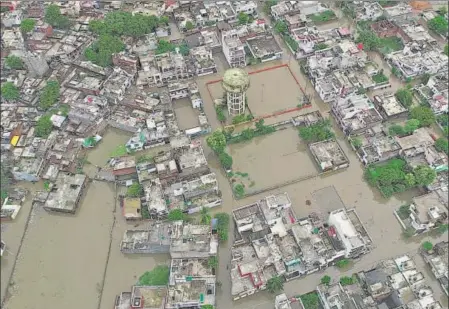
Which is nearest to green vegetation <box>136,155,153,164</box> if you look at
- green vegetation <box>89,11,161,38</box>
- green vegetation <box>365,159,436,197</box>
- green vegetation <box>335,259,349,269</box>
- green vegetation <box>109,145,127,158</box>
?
green vegetation <box>109,145,127,158</box>

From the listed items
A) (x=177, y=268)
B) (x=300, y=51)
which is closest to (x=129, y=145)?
(x=177, y=268)

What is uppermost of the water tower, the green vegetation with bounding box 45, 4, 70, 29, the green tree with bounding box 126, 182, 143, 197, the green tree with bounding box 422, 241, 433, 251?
the green vegetation with bounding box 45, 4, 70, 29

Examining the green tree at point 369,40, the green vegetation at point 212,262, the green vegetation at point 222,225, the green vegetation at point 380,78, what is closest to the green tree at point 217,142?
the green vegetation at point 222,225

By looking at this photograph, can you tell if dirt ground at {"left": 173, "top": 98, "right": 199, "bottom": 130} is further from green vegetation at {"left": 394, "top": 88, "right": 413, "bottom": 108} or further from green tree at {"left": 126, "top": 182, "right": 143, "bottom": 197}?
green vegetation at {"left": 394, "top": 88, "right": 413, "bottom": 108}

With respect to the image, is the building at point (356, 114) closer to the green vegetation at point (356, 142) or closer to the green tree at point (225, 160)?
the green vegetation at point (356, 142)

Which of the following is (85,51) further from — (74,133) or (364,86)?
(364,86)

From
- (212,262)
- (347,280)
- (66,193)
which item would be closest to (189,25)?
(66,193)
